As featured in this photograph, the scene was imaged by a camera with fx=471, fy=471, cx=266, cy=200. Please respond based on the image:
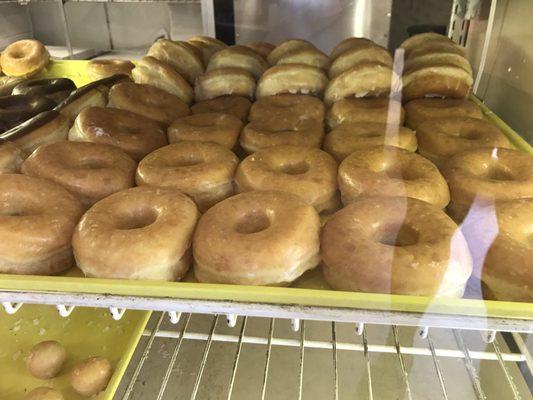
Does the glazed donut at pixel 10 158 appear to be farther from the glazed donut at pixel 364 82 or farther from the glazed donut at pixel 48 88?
the glazed donut at pixel 364 82

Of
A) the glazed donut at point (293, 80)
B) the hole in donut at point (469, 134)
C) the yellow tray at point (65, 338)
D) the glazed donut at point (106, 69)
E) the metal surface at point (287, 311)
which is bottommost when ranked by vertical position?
the yellow tray at point (65, 338)

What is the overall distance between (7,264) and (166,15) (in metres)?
3.44

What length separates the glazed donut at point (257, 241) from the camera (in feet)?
3.71

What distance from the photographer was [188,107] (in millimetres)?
2109

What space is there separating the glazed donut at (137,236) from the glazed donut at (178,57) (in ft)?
3.83

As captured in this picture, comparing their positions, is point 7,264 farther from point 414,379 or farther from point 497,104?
point 497,104

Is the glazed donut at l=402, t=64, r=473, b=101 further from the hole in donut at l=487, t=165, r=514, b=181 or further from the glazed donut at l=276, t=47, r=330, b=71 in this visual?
the hole in donut at l=487, t=165, r=514, b=181

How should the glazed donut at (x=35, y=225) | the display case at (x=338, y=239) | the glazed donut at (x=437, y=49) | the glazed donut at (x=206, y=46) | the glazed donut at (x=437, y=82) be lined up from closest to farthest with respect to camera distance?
1. the display case at (x=338, y=239)
2. the glazed donut at (x=35, y=225)
3. the glazed donut at (x=437, y=82)
4. the glazed donut at (x=437, y=49)
5. the glazed donut at (x=206, y=46)

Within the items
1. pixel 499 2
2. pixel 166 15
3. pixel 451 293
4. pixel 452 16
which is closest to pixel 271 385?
pixel 451 293

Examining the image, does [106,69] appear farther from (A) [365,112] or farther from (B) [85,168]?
(A) [365,112]

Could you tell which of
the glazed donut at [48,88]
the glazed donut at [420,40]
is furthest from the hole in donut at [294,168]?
the glazed donut at [48,88]

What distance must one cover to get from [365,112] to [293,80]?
41 centimetres

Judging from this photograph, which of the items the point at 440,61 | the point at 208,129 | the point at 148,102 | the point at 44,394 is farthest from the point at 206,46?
the point at 44,394

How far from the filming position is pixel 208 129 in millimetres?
1802
